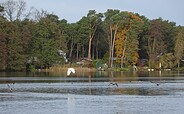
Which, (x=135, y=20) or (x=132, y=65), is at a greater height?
(x=135, y=20)

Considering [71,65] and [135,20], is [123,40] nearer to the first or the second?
[135,20]

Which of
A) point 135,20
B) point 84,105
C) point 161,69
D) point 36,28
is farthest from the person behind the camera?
point 161,69

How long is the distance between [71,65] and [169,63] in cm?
2186

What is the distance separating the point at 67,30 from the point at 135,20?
1534 cm

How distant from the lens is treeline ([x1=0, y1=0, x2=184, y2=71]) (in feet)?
288

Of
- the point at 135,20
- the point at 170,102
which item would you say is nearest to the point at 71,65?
the point at 135,20

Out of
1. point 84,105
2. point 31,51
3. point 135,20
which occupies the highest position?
point 135,20

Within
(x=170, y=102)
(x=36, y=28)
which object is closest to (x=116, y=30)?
(x=36, y=28)

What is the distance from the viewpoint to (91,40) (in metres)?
106

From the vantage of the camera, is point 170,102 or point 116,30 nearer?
point 170,102

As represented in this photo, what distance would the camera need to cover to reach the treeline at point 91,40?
87.7 m

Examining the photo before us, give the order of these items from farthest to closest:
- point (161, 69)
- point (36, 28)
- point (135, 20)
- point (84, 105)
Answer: point (161, 69) → point (135, 20) → point (36, 28) → point (84, 105)

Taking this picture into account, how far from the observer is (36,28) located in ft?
300

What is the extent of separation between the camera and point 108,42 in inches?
4139
